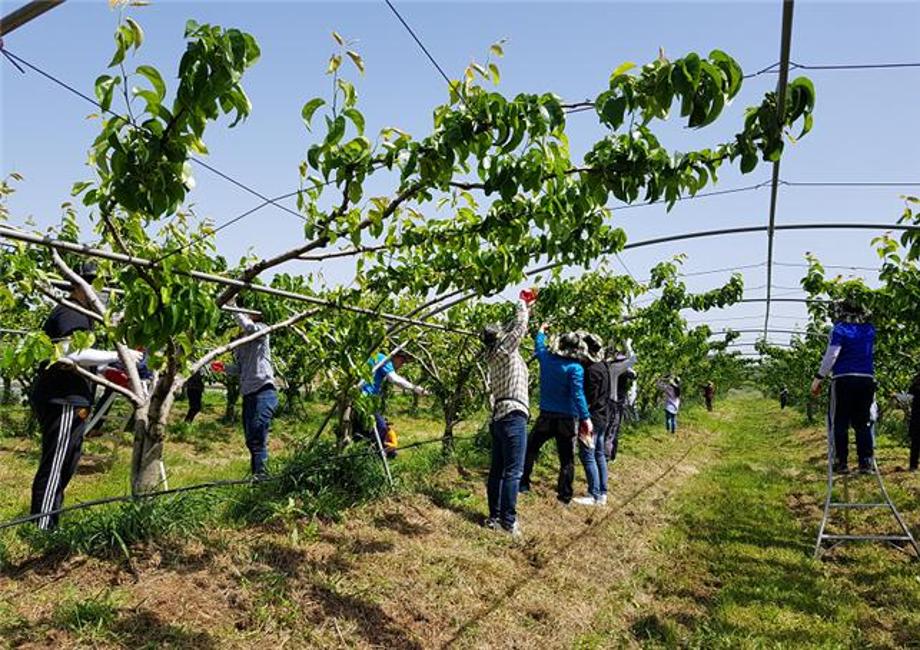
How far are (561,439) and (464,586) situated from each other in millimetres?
2476

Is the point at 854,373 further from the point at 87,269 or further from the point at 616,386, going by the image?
the point at 87,269

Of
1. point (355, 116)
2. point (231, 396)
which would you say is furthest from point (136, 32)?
point (231, 396)

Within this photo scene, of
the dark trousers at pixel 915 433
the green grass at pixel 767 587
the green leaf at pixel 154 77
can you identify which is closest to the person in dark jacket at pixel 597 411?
the green grass at pixel 767 587

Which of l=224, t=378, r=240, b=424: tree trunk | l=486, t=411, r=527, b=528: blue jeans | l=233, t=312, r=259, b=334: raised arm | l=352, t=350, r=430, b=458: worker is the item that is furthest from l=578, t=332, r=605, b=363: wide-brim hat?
l=224, t=378, r=240, b=424: tree trunk

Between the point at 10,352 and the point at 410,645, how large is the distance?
2.31 m

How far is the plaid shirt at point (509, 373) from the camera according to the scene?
5.02 m

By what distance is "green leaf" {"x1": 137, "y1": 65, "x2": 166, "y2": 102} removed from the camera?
1886 millimetres

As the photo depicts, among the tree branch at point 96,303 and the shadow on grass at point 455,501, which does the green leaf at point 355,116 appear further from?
the shadow on grass at point 455,501

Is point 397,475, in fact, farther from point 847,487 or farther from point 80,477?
point 847,487

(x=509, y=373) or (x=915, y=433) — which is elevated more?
(x=509, y=373)

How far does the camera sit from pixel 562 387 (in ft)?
19.6

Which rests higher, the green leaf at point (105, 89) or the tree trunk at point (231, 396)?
the green leaf at point (105, 89)

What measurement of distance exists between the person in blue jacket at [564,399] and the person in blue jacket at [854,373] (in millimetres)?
2000

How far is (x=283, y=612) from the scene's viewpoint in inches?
127
